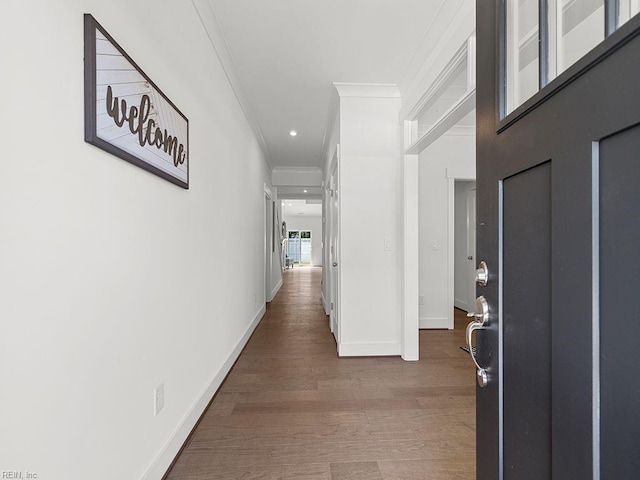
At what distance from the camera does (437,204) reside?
13.0 ft

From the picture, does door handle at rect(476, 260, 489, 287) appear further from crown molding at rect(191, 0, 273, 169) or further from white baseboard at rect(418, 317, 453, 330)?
white baseboard at rect(418, 317, 453, 330)

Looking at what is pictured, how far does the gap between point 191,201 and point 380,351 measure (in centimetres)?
219

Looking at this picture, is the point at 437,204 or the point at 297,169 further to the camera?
the point at 297,169

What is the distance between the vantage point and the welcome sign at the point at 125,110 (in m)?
0.92

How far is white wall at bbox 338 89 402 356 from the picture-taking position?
293cm

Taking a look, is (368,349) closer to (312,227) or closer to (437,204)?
(437,204)

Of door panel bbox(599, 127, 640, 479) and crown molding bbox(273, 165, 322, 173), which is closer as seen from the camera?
door panel bbox(599, 127, 640, 479)

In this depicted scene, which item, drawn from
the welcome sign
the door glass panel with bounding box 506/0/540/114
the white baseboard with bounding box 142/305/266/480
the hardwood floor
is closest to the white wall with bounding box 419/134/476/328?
the hardwood floor

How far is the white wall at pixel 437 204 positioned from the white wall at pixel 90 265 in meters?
2.96

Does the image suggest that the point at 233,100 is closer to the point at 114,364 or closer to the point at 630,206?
the point at 114,364

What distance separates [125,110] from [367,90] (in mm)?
2375

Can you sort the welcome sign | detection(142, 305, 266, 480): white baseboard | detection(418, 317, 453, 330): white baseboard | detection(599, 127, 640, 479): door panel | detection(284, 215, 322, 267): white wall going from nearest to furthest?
1. detection(599, 127, 640, 479): door panel
2. the welcome sign
3. detection(142, 305, 266, 480): white baseboard
4. detection(418, 317, 453, 330): white baseboard
5. detection(284, 215, 322, 267): white wall

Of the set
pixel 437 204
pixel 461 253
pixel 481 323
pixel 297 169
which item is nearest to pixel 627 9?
pixel 481 323

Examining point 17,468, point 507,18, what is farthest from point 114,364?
point 507,18
